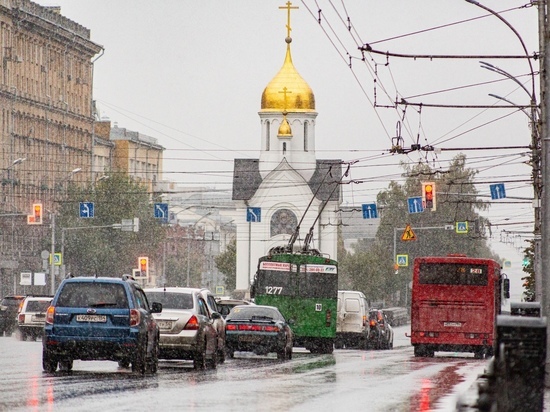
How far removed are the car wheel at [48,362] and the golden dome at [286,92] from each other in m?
96.0

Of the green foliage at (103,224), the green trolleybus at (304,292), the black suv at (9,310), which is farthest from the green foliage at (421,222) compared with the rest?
the green trolleybus at (304,292)

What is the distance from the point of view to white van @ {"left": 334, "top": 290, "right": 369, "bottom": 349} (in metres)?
54.0

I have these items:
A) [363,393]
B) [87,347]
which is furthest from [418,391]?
[87,347]

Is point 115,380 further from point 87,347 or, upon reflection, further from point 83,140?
point 83,140

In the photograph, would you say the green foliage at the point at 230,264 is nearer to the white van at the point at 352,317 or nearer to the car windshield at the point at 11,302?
the car windshield at the point at 11,302

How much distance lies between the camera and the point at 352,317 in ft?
177

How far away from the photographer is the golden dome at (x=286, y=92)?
12144 cm

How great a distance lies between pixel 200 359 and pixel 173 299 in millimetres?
1459

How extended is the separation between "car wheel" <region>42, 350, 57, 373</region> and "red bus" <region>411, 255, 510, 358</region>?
19.8m

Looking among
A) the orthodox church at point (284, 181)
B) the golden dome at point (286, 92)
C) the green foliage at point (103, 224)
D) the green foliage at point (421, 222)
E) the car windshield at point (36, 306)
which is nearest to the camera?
the car windshield at point (36, 306)

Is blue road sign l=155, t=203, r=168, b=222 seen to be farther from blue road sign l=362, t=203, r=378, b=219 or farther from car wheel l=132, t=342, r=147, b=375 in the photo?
car wheel l=132, t=342, r=147, b=375

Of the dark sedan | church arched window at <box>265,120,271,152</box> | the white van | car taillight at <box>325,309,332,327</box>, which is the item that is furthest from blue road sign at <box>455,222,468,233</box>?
the dark sedan

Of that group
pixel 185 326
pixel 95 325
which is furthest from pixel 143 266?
pixel 95 325

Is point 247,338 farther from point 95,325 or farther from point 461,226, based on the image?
point 461,226
